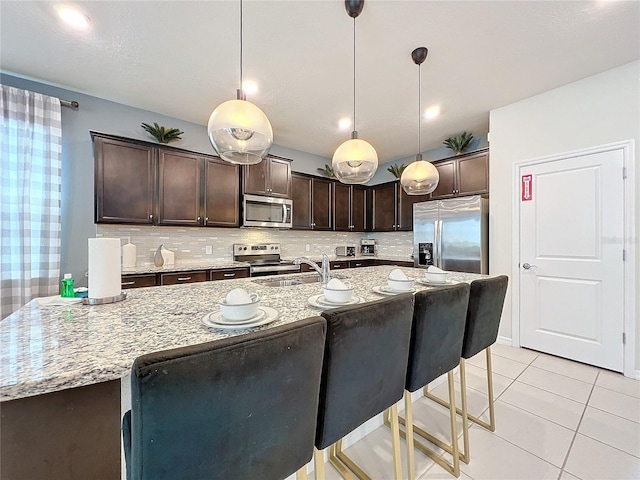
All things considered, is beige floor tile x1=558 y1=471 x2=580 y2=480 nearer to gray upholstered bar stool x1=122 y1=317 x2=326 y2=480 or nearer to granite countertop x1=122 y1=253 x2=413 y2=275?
gray upholstered bar stool x1=122 y1=317 x2=326 y2=480

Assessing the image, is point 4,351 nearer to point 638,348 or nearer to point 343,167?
point 343,167

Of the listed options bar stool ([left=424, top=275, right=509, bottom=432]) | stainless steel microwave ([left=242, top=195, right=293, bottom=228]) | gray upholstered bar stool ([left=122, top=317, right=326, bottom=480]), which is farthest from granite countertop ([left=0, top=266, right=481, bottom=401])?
stainless steel microwave ([left=242, top=195, right=293, bottom=228])

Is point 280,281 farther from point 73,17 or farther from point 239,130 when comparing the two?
point 73,17

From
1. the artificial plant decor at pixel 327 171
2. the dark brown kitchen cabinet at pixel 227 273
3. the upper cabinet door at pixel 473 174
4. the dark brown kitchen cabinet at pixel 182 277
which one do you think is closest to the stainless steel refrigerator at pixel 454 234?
the upper cabinet door at pixel 473 174

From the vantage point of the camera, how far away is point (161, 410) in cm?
54

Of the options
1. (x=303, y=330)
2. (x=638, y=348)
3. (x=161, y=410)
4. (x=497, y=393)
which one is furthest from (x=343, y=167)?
(x=638, y=348)

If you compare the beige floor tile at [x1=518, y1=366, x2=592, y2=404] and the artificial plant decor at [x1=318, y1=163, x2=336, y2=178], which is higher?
the artificial plant decor at [x1=318, y1=163, x2=336, y2=178]

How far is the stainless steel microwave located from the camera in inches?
146

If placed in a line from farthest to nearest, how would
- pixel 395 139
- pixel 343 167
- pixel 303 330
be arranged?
pixel 395 139, pixel 343 167, pixel 303 330

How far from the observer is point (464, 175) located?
3.66 m

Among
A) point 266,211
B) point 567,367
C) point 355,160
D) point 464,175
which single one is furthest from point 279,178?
point 567,367

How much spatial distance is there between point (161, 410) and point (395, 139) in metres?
4.31

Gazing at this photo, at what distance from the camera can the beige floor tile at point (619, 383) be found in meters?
2.14

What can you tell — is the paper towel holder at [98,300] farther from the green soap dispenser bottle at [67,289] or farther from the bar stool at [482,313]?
the bar stool at [482,313]
